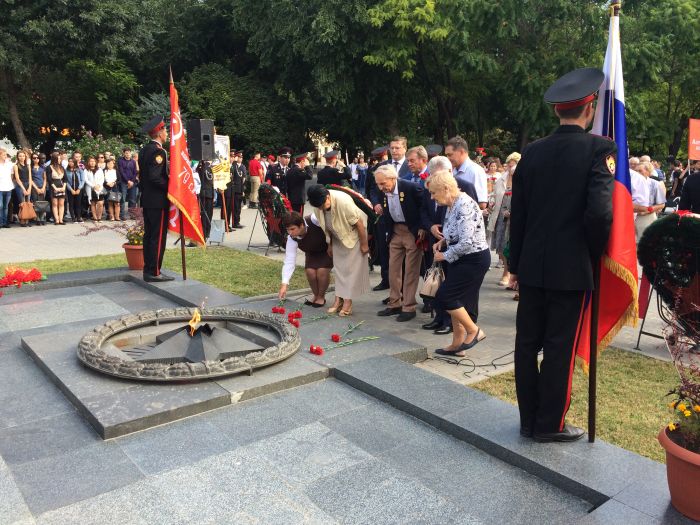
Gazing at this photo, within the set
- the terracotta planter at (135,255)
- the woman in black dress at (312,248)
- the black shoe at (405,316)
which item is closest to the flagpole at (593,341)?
the black shoe at (405,316)

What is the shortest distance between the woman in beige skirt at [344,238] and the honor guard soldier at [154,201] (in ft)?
9.26

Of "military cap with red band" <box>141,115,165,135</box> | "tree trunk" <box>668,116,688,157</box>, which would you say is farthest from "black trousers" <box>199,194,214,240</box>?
"tree trunk" <box>668,116,688,157</box>

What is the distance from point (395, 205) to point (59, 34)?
2373 centimetres

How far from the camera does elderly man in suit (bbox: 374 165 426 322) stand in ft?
23.0

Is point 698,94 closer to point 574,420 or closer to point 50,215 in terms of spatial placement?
point 50,215

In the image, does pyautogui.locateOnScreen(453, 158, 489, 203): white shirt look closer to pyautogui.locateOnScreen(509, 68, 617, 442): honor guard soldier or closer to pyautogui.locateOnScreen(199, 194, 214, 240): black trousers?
pyautogui.locateOnScreen(509, 68, 617, 442): honor guard soldier

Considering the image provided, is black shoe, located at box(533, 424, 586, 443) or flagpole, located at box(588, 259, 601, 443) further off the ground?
flagpole, located at box(588, 259, 601, 443)

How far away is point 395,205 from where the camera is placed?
23.6 feet

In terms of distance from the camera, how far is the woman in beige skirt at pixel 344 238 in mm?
6785

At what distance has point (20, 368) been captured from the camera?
555cm

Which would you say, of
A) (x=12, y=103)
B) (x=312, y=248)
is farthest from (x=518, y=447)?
(x=12, y=103)

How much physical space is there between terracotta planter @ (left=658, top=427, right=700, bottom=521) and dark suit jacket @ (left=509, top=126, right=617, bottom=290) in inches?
38.7

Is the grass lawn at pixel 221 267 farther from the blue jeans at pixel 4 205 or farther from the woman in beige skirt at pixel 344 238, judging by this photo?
the blue jeans at pixel 4 205

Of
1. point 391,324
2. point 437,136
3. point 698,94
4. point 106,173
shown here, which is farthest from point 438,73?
point 391,324
